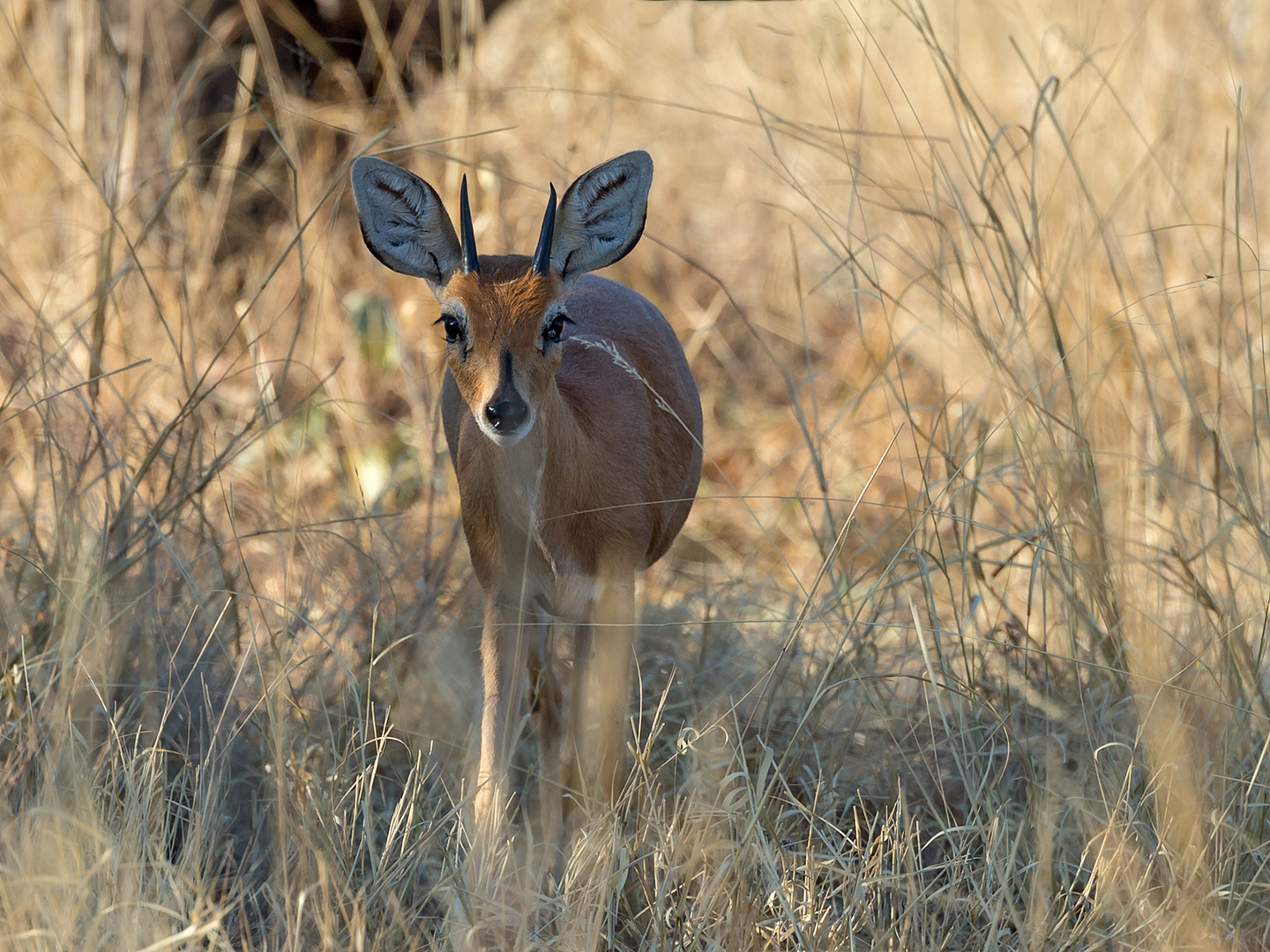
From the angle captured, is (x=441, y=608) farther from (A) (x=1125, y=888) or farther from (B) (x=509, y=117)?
(B) (x=509, y=117)

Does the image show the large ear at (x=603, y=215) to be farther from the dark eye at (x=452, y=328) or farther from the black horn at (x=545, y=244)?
the dark eye at (x=452, y=328)

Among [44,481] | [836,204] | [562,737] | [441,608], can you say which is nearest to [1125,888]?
[562,737]

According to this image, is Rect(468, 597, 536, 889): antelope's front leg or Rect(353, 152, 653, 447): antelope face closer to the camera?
Rect(353, 152, 653, 447): antelope face

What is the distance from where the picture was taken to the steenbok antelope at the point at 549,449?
3.27 metres

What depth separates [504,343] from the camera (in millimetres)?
3215

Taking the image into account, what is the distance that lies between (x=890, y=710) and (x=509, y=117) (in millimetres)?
4830

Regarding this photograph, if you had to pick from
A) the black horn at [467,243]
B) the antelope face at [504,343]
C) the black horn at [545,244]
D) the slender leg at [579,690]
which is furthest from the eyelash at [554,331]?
the slender leg at [579,690]

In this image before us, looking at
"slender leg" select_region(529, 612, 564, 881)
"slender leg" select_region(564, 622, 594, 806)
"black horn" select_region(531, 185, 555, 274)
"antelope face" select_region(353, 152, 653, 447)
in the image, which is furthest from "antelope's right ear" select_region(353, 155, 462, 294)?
"slender leg" select_region(564, 622, 594, 806)

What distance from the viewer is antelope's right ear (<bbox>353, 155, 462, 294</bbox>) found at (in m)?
3.35

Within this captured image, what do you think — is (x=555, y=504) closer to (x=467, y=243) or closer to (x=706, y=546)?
(x=467, y=243)

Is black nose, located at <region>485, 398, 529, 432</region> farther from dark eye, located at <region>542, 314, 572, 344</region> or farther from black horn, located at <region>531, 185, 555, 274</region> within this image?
black horn, located at <region>531, 185, 555, 274</region>

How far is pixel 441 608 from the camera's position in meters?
4.50

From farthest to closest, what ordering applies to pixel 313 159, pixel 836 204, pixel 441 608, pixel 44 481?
1. pixel 836 204
2. pixel 313 159
3. pixel 44 481
4. pixel 441 608

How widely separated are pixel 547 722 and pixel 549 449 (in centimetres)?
107
